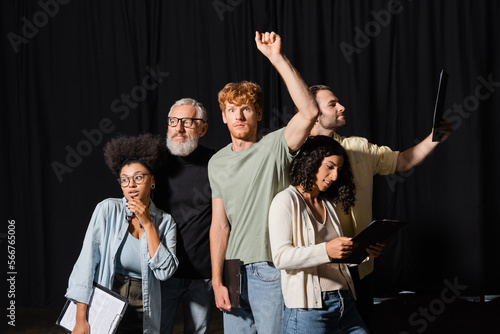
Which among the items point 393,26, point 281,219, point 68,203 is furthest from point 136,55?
point 281,219

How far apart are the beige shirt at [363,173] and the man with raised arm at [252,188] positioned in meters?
0.46

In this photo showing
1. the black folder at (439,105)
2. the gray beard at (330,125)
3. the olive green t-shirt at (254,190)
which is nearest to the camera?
the olive green t-shirt at (254,190)

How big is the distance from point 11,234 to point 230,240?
3.16 metres

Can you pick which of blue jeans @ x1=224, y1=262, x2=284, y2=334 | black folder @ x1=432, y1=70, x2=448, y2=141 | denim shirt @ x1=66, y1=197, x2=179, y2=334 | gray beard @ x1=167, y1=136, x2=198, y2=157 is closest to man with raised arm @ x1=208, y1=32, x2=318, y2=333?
blue jeans @ x1=224, y1=262, x2=284, y2=334

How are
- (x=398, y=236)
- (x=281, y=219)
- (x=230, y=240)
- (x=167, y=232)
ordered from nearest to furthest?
1. (x=281, y=219)
2. (x=230, y=240)
3. (x=167, y=232)
4. (x=398, y=236)

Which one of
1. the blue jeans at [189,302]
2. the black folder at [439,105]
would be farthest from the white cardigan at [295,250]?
the black folder at [439,105]

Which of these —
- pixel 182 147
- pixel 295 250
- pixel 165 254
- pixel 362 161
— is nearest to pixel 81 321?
pixel 165 254

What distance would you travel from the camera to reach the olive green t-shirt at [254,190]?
1.96m

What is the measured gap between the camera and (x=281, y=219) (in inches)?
69.8

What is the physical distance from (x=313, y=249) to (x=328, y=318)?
0.24m

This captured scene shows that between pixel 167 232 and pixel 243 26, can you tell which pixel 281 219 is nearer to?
pixel 167 232

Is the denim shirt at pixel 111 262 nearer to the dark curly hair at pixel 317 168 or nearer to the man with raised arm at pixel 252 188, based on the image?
the man with raised arm at pixel 252 188

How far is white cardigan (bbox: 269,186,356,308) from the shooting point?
171 cm

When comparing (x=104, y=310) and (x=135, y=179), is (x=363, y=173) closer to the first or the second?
(x=135, y=179)
